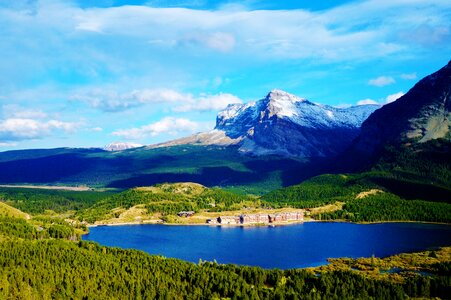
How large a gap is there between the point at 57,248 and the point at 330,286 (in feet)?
227

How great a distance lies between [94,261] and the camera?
119 metres

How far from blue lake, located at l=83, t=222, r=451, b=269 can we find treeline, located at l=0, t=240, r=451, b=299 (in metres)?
25.4

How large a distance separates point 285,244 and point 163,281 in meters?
73.0

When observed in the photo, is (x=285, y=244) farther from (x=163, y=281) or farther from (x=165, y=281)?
(x=163, y=281)

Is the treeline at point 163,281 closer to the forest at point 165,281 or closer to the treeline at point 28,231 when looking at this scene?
the forest at point 165,281

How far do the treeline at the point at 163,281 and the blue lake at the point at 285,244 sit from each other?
999 inches

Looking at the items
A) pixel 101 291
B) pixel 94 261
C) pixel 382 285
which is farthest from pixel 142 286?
pixel 382 285

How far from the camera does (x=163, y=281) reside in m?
108

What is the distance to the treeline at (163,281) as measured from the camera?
9869 cm

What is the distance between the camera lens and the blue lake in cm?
14912

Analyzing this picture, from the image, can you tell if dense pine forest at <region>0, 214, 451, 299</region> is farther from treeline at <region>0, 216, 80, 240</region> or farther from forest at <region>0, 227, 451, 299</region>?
treeline at <region>0, 216, 80, 240</region>

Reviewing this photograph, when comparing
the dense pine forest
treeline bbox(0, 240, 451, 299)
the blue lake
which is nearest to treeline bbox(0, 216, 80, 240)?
the blue lake

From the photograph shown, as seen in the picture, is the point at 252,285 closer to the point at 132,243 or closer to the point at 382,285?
the point at 382,285

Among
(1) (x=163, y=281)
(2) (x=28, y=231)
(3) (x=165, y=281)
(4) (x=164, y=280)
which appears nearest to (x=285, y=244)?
(4) (x=164, y=280)
